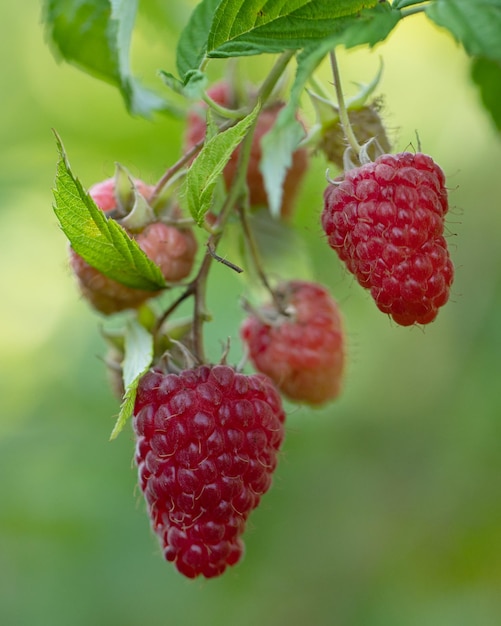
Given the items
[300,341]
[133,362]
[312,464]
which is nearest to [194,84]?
[133,362]

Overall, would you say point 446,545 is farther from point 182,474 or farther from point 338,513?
point 182,474

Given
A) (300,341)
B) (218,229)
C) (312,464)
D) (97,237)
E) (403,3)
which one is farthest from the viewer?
(312,464)

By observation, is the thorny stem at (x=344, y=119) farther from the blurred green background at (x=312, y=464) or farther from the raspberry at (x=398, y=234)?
the blurred green background at (x=312, y=464)

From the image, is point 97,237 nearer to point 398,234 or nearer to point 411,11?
point 398,234

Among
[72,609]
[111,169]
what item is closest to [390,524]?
[72,609]

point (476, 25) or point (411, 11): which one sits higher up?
point (411, 11)

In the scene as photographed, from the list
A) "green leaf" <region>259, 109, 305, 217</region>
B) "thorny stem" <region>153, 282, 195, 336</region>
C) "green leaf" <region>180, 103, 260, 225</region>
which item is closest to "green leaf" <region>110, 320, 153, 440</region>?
"thorny stem" <region>153, 282, 195, 336</region>
